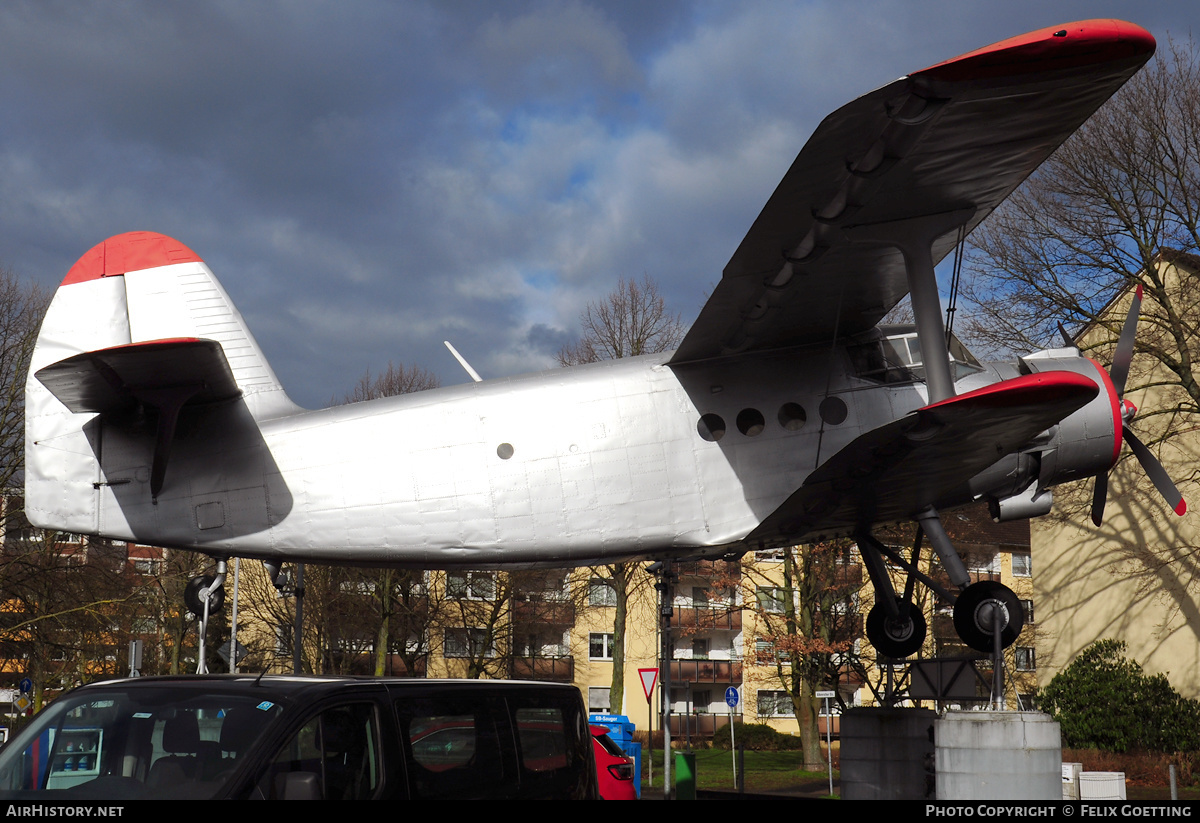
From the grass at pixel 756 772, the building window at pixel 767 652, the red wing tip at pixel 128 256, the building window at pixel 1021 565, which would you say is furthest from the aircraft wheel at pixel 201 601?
the building window at pixel 1021 565

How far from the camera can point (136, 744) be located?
5.43 m

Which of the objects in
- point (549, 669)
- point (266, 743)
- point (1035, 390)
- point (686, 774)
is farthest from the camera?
point (549, 669)

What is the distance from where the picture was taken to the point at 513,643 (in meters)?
51.6

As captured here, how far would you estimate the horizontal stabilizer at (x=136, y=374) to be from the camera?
29.7 feet

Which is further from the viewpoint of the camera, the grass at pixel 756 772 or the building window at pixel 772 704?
the building window at pixel 772 704

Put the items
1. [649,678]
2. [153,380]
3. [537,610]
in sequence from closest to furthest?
[153,380]
[649,678]
[537,610]

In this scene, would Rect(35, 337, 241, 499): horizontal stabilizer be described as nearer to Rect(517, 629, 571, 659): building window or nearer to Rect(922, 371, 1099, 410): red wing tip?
Rect(922, 371, 1099, 410): red wing tip

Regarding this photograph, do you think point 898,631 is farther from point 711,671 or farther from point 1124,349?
point 711,671

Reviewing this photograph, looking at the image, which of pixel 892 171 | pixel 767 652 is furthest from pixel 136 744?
pixel 767 652

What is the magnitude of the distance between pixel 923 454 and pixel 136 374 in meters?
7.68

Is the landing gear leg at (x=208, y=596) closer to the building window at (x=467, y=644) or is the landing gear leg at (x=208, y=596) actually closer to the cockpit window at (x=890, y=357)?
the cockpit window at (x=890, y=357)

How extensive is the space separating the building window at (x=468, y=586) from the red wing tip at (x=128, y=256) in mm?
33826

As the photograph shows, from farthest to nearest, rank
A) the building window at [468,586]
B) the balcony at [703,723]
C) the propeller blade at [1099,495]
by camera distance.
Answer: the balcony at [703,723] < the building window at [468,586] < the propeller blade at [1099,495]

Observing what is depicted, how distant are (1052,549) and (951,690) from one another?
82.3 ft
